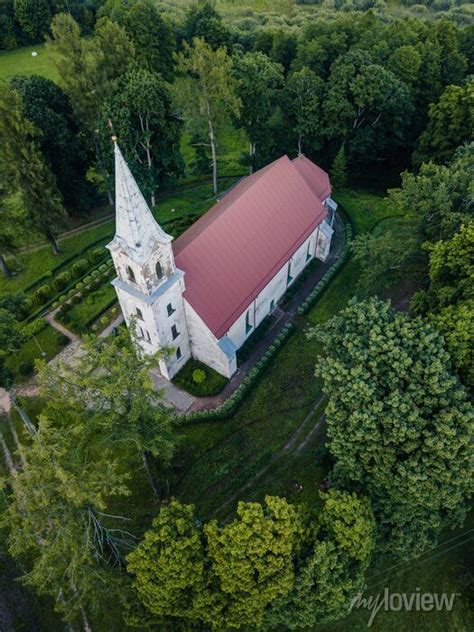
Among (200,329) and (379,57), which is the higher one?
(379,57)

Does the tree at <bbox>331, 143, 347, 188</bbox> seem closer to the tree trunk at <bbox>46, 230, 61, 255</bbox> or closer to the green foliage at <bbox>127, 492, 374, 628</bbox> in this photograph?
the tree trunk at <bbox>46, 230, 61, 255</bbox>

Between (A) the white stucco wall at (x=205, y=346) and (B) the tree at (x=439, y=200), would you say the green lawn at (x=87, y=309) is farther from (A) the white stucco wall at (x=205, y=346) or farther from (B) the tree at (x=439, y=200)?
(B) the tree at (x=439, y=200)

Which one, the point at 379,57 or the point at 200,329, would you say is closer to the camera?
the point at 200,329

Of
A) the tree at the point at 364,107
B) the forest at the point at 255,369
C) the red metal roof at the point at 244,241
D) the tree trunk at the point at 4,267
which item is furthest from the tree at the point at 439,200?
the tree trunk at the point at 4,267

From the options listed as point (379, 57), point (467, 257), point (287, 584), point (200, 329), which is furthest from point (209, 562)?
point (379, 57)

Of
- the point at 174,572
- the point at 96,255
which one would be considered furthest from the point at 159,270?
the point at 96,255

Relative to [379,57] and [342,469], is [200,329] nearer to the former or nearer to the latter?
[342,469]

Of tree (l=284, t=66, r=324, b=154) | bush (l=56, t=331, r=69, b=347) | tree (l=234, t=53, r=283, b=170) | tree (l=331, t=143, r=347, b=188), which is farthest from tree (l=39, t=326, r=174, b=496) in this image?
tree (l=284, t=66, r=324, b=154)
